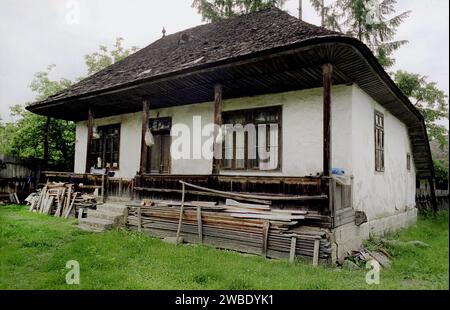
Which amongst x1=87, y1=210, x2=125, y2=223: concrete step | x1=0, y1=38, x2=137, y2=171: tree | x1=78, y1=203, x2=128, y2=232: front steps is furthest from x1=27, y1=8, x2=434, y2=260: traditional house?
x1=0, y1=38, x2=137, y2=171: tree

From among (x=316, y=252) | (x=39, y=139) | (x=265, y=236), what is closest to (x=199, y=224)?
(x=265, y=236)

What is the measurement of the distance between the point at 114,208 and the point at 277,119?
17.7 ft

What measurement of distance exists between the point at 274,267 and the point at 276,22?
22.8ft

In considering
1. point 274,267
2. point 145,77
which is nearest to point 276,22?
point 145,77

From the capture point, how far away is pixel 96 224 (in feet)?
29.7

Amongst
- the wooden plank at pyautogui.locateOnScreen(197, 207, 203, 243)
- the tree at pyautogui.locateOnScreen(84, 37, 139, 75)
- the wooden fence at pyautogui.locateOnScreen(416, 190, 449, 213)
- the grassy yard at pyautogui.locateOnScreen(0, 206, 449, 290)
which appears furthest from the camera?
the tree at pyautogui.locateOnScreen(84, 37, 139, 75)

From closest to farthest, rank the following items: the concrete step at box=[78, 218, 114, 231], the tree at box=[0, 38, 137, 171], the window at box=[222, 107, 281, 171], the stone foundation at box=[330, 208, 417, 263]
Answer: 1. the stone foundation at box=[330, 208, 417, 263]
2. the concrete step at box=[78, 218, 114, 231]
3. the window at box=[222, 107, 281, 171]
4. the tree at box=[0, 38, 137, 171]

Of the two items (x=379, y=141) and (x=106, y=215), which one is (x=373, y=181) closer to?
(x=379, y=141)

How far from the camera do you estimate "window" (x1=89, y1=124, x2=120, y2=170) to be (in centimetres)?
1371

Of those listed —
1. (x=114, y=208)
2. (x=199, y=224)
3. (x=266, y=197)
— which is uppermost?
(x=266, y=197)

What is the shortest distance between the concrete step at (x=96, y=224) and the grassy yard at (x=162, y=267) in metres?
0.48

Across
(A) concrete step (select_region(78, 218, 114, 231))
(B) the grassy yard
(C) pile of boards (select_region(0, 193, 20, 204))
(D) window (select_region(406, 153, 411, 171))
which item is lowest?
(B) the grassy yard

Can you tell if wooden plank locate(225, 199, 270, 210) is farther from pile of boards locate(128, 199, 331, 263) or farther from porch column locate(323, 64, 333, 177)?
porch column locate(323, 64, 333, 177)

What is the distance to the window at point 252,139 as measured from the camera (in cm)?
967
